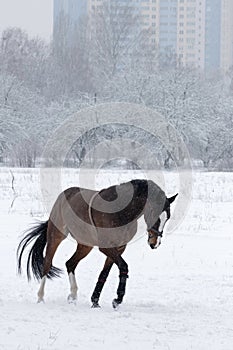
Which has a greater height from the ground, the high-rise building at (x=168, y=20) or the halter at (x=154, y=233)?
the high-rise building at (x=168, y=20)

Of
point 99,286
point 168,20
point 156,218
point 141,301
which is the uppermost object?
A: point 168,20

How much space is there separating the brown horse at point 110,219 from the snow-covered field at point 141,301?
465 mm

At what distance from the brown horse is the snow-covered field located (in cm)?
47

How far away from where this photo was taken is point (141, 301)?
702cm

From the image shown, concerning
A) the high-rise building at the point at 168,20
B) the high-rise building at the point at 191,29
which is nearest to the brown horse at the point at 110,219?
the high-rise building at the point at 168,20

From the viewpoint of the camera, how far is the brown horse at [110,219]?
20.5 feet

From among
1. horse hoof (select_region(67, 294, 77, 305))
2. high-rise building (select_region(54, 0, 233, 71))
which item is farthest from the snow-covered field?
high-rise building (select_region(54, 0, 233, 71))

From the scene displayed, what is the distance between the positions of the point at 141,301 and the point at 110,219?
1.20 meters

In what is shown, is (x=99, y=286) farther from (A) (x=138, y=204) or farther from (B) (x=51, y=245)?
(A) (x=138, y=204)

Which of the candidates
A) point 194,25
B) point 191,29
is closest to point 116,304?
point 191,29

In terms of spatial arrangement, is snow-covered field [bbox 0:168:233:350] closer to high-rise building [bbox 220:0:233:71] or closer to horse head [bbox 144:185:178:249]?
horse head [bbox 144:185:178:249]

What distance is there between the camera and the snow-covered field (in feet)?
16.5

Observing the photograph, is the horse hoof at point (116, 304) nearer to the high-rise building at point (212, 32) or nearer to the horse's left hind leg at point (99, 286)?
the horse's left hind leg at point (99, 286)

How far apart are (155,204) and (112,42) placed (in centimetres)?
5141
